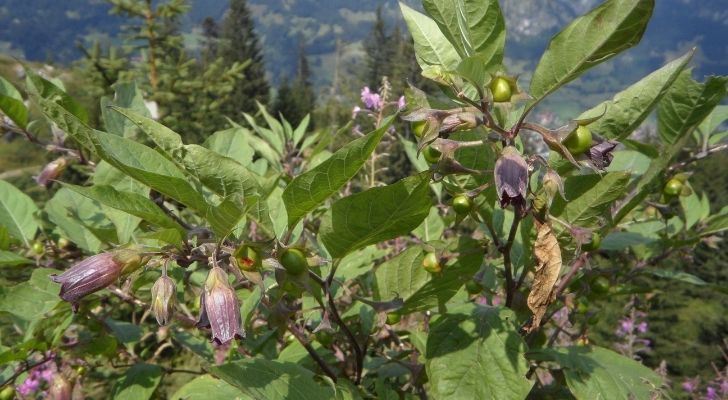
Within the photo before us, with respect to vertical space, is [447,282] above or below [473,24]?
below

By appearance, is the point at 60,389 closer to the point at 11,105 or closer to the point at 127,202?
the point at 11,105

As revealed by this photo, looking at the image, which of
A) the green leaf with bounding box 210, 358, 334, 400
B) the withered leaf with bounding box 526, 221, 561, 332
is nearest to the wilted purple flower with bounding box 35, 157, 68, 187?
the green leaf with bounding box 210, 358, 334, 400

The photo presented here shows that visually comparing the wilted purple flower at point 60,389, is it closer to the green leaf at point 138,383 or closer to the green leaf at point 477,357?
the green leaf at point 138,383

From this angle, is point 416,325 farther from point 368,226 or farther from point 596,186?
point 368,226

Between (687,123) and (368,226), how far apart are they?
848 mm

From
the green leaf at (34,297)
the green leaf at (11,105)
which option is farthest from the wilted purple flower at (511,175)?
the green leaf at (34,297)

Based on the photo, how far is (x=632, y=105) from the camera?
3.38 ft

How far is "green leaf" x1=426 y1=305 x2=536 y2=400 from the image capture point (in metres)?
1.11

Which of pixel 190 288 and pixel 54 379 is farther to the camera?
pixel 190 288

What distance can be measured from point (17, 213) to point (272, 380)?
147cm

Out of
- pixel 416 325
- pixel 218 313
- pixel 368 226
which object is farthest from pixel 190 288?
pixel 368 226

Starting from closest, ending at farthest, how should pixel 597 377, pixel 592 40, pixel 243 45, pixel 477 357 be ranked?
1. pixel 592 40
2. pixel 477 357
3. pixel 597 377
4. pixel 243 45

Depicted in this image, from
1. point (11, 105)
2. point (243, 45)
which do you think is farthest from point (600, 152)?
point (243, 45)

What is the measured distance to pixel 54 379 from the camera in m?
1.78
